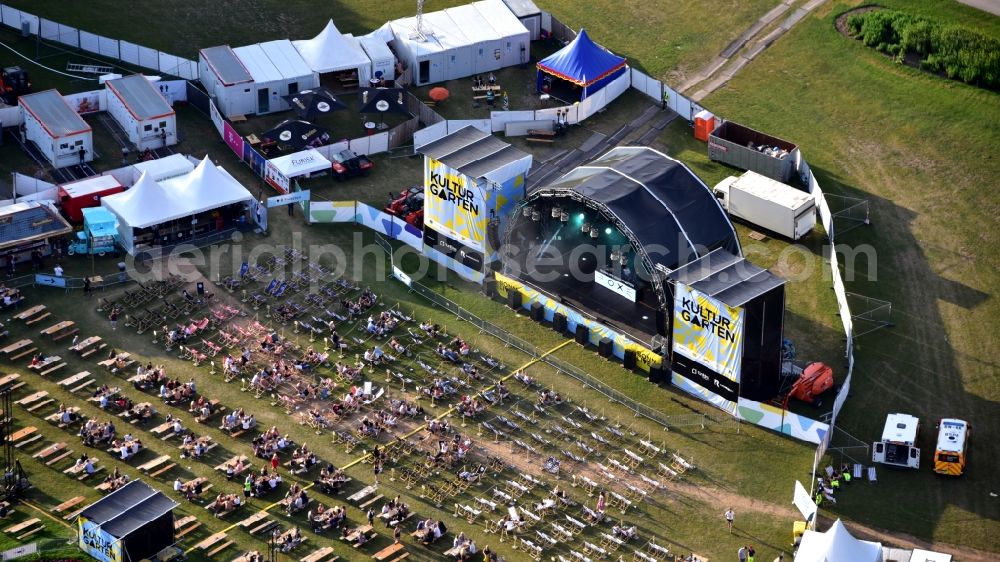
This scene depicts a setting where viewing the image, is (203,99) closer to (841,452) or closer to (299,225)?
(299,225)

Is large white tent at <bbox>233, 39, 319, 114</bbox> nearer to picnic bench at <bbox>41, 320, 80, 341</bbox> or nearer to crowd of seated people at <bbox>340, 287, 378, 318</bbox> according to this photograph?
crowd of seated people at <bbox>340, 287, 378, 318</bbox>

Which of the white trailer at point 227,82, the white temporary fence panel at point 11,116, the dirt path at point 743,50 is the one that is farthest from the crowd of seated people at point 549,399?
the white temporary fence panel at point 11,116

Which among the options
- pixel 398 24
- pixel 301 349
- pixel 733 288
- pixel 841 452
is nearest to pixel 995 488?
pixel 841 452

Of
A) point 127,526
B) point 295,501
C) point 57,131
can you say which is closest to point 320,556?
point 295,501

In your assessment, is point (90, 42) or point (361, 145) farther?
point (90, 42)

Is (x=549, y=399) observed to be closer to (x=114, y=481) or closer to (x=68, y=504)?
(x=114, y=481)

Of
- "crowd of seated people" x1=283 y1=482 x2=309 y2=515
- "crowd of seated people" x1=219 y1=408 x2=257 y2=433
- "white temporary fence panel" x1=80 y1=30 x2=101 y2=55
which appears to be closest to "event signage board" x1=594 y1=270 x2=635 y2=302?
"crowd of seated people" x1=219 y1=408 x2=257 y2=433

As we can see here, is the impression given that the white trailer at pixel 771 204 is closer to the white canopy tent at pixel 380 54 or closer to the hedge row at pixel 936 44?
the hedge row at pixel 936 44
